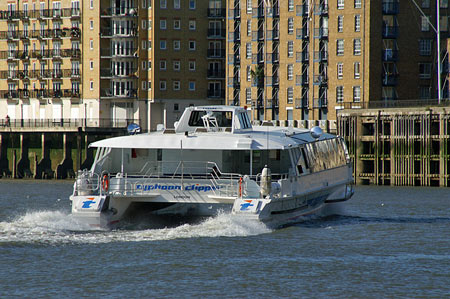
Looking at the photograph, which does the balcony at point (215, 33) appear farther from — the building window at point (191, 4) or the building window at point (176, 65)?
the building window at point (176, 65)

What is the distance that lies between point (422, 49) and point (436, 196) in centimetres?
4321

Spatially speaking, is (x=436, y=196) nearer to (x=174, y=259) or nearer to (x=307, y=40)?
(x=174, y=259)

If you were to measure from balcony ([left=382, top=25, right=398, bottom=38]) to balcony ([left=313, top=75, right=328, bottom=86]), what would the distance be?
27.0ft

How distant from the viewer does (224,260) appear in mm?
29672

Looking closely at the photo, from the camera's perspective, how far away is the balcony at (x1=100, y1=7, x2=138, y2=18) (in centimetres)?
12306

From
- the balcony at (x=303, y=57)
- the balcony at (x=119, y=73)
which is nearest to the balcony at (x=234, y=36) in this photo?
the balcony at (x=303, y=57)

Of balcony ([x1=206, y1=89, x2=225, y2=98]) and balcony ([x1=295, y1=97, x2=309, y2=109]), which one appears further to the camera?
balcony ([x1=206, y1=89, x2=225, y2=98])

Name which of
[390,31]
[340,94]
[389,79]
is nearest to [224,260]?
[389,79]

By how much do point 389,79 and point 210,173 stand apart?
68316 mm

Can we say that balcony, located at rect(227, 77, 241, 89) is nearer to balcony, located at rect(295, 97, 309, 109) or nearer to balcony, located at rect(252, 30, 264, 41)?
balcony, located at rect(252, 30, 264, 41)

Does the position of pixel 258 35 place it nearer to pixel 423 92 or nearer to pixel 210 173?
pixel 423 92

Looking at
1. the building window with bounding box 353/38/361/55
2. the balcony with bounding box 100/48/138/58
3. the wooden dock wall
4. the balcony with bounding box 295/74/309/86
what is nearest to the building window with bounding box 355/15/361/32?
the building window with bounding box 353/38/361/55

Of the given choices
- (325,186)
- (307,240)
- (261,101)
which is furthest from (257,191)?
(261,101)

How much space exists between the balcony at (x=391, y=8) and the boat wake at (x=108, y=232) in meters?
69.5
